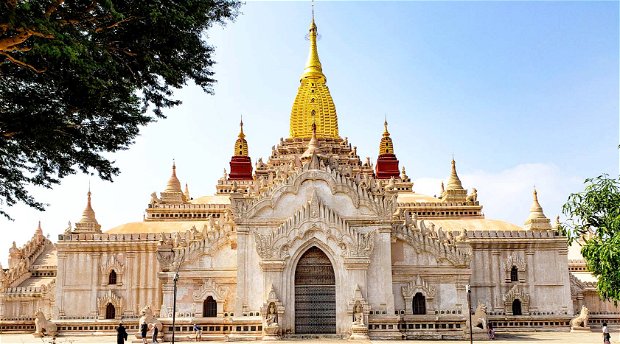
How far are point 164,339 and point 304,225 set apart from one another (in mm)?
8974

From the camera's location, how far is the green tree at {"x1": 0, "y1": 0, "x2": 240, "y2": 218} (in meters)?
15.6

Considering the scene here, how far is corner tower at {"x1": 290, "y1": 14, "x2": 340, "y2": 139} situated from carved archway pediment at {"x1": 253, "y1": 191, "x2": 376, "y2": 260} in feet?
70.6

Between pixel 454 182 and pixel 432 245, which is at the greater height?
pixel 454 182

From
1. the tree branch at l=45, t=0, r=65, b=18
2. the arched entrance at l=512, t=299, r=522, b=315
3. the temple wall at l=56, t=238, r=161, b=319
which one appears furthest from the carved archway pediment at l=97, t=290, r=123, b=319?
the tree branch at l=45, t=0, r=65, b=18

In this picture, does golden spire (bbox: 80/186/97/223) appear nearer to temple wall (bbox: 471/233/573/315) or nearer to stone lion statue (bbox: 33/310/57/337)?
stone lion statue (bbox: 33/310/57/337)

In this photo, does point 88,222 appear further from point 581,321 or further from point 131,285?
point 581,321

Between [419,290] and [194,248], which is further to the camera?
[194,248]

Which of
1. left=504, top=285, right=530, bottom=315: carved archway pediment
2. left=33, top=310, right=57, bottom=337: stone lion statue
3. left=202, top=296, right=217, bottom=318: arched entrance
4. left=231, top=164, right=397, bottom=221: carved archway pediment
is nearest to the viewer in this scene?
left=231, top=164, right=397, bottom=221: carved archway pediment

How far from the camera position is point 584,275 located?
5559 cm

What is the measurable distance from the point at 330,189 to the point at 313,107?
22828 mm

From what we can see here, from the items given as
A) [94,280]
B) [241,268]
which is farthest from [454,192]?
[94,280]

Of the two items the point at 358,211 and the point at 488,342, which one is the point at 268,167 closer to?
the point at 358,211

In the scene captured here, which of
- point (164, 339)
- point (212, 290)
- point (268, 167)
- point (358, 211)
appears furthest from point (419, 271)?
point (268, 167)

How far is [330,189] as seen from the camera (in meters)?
36.7
